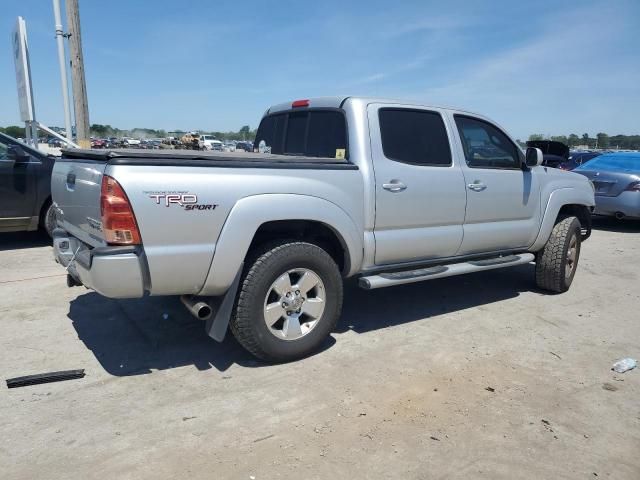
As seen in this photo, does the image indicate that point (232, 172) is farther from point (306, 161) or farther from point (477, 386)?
point (477, 386)

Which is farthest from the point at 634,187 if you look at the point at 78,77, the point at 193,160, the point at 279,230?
the point at 78,77

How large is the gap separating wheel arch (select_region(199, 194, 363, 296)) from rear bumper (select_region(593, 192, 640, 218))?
324 inches

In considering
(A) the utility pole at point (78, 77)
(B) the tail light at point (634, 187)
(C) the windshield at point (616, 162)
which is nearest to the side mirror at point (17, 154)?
(A) the utility pole at point (78, 77)

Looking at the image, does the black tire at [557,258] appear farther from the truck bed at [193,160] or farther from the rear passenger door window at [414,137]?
the truck bed at [193,160]

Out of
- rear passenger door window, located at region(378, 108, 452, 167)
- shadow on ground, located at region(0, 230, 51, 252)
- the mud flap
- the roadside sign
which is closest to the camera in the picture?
the mud flap

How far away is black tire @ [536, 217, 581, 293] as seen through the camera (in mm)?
5668

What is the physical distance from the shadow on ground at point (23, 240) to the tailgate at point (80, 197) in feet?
13.0

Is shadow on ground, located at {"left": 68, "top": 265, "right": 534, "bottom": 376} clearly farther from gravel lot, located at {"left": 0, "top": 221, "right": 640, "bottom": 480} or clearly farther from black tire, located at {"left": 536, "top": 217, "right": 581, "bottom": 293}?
black tire, located at {"left": 536, "top": 217, "right": 581, "bottom": 293}

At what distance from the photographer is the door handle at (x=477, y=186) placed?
474cm

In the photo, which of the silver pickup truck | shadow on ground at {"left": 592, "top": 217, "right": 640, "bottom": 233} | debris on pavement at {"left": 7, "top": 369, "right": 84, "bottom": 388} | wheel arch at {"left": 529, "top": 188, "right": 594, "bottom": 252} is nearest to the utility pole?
the silver pickup truck

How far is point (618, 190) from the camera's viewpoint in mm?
10117

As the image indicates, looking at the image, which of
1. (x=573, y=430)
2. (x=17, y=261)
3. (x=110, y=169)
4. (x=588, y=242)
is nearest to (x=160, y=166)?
(x=110, y=169)

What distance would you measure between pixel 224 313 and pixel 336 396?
932mm

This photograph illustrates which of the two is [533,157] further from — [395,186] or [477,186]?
[395,186]
